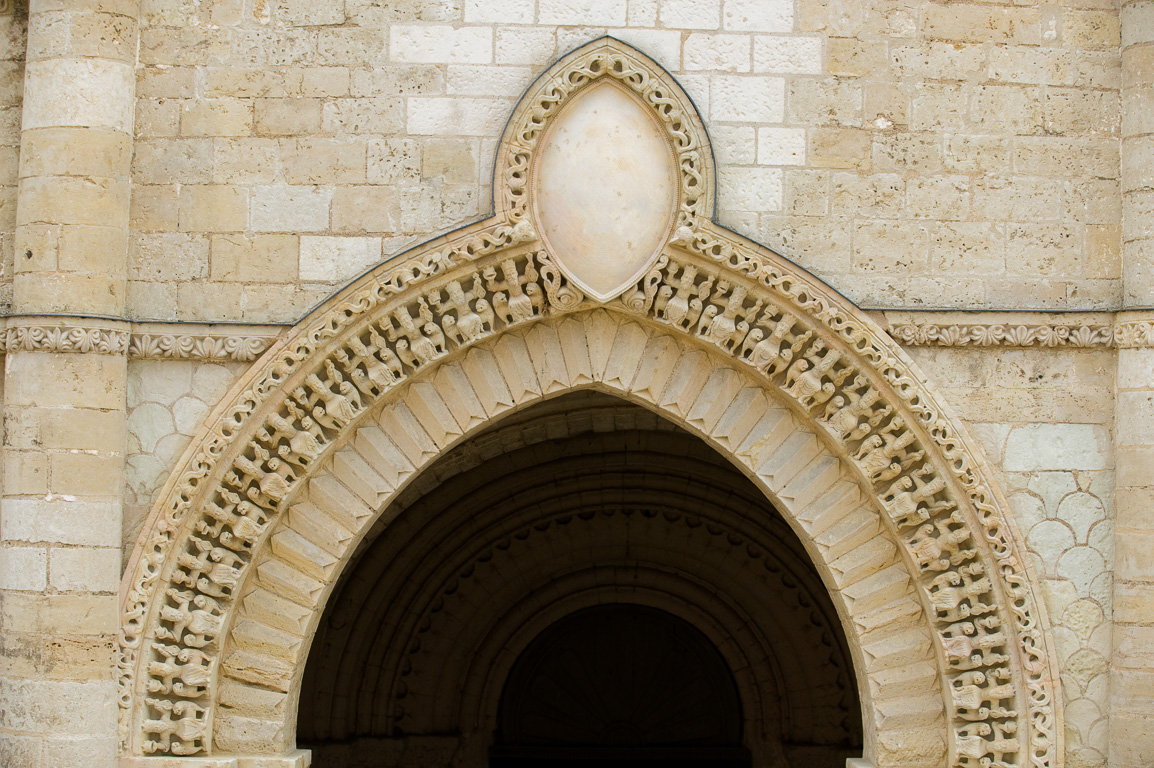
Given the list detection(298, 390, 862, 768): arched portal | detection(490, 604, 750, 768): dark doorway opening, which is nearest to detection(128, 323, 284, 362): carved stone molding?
detection(298, 390, 862, 768): arched portal

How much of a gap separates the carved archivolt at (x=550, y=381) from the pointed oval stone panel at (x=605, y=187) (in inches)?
2.2

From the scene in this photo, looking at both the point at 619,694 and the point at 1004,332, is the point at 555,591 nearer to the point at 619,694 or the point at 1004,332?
the point at 619,694

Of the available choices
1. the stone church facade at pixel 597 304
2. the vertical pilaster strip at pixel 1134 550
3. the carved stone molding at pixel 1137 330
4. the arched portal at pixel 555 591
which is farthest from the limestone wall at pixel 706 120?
the arched portal at pixel 555 591

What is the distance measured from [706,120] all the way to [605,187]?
0.43 m

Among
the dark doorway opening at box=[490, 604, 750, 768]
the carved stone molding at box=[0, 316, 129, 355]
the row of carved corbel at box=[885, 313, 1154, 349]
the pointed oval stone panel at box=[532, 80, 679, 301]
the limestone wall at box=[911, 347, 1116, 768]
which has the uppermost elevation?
the pointed oval stone panel at box=[532, 80, 679, 301]

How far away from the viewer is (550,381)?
4922mm

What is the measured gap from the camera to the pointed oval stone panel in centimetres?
489

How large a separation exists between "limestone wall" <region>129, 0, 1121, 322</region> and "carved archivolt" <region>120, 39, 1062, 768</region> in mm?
142

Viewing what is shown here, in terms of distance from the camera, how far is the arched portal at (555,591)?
706 cm

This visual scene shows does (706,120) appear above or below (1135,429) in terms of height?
above

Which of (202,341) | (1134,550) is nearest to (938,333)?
(1134,550)

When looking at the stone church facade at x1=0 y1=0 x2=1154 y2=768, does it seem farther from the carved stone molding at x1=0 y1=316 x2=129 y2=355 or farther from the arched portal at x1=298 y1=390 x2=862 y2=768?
the arched portal at x1=298 y1=390 x2=862 y2=768

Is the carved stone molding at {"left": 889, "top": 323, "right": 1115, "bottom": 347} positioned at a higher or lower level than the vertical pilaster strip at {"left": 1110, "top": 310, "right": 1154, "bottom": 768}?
higher

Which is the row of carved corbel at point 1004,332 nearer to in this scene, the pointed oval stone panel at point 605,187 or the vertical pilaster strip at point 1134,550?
the vertical pilaster strip at point 1134,550
